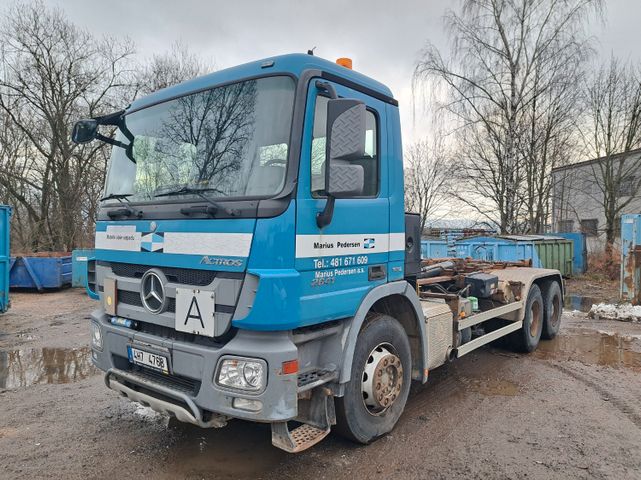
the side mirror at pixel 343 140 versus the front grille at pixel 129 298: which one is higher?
the side mirror at pixel 343 140

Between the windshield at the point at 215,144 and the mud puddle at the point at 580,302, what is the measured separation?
10308 mm

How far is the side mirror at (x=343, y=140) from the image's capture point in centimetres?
286

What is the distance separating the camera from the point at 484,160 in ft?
65.5

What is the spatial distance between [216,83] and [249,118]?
19.0 inches

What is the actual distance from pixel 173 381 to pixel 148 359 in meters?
0.26

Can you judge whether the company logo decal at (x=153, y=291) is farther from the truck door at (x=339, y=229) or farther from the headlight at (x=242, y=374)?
the truck door at (x=339, y=229)

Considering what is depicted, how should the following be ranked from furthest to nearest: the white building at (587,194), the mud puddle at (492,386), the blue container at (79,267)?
1. the white building at (587,194)
2. the blue container at (79,267)
3. the mud puddle at (492,386)

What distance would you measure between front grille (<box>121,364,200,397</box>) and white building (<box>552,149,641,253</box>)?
20879 millimetres

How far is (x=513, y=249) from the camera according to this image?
572 inches

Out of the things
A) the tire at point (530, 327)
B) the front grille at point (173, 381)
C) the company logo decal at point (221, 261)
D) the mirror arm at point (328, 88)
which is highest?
the mirror arm at point (328, 88)

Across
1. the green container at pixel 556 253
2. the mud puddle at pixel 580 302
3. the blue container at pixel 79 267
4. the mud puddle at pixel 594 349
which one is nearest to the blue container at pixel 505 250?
the green container at pixel 556 253

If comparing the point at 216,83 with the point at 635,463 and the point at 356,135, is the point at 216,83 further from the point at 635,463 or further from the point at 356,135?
the point at 635,463

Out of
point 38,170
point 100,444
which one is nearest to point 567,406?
point 100,444

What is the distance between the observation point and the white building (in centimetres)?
2066
